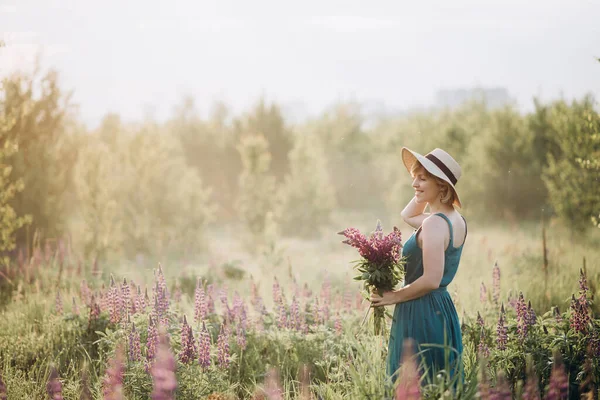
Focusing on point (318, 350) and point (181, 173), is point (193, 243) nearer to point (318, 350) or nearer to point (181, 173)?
point (181, 173)

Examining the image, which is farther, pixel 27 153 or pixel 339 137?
pixel 339 137

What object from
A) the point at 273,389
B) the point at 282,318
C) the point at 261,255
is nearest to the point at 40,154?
the point at 261,255

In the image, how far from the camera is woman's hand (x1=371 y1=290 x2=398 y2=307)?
9.41ft

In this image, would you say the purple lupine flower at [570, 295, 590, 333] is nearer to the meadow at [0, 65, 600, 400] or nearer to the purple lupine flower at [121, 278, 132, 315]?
the meadow at [0, 65, 600, 400]

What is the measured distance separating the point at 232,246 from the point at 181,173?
287 cm

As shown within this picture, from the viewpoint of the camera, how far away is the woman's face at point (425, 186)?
292 centimetres

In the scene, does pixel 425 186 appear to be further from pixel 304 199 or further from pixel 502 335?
pixel 304 199

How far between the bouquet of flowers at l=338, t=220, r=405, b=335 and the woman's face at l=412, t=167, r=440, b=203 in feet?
0.85

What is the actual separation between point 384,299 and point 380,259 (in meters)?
0.22

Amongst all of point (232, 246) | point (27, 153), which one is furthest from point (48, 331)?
point (232, 246)

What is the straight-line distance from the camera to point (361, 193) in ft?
66.3

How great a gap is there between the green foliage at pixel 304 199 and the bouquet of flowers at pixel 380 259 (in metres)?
10.8

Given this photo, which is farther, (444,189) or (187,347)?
(187,347)

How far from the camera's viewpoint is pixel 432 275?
2.68m
